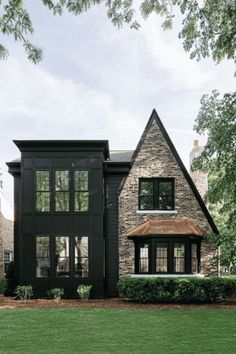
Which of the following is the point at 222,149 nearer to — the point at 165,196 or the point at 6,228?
the point at 165,196

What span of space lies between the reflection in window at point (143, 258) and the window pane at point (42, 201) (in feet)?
16.2

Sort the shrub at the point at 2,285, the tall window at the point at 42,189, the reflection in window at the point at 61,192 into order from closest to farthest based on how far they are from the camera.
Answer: the reflection in window at the point at 61,192 → the tall window at the point at 42,189 → the shrub at the point at 2,285

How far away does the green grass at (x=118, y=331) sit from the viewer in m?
10.9

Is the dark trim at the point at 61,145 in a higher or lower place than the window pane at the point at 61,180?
higher

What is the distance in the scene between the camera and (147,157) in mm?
23359

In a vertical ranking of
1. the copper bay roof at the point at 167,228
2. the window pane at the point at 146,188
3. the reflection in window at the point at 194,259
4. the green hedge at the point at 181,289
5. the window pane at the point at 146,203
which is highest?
the window pane at the point at 146,188

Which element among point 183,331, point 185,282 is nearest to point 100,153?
point 185,282

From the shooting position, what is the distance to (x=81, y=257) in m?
21.8

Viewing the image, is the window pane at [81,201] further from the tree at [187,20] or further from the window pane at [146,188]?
the tree at [187,20]

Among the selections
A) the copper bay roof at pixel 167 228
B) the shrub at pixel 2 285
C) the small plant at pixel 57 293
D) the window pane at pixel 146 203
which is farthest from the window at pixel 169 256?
the shrub at pixel 2 285

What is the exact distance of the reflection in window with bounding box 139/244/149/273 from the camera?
22484mm

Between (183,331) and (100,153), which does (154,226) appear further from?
(183,331)

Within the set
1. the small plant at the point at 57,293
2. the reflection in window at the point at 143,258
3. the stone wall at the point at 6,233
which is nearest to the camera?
the small plant at the point at 57,293

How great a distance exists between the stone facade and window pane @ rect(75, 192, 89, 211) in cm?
203
